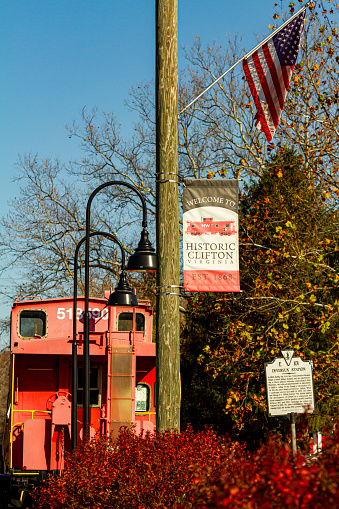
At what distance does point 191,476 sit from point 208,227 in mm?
2527

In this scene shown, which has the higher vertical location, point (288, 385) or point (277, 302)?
point (277, 302)

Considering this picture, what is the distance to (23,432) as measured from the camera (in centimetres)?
1599

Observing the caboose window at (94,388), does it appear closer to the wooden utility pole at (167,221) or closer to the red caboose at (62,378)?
the red caboose at (62,378)

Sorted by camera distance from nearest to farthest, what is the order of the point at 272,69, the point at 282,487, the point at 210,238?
the point at 282,487
the point at 210,238
the point at 272,69

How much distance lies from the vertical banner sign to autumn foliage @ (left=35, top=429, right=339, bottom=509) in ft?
5.35

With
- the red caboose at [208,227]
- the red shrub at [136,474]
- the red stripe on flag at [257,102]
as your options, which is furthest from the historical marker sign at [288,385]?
the red stripe on flag at [257,102]

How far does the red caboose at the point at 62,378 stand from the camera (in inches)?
627

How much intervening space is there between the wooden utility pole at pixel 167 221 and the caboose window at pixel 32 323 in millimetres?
10786

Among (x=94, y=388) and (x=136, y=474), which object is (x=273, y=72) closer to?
(x=136, y=474)

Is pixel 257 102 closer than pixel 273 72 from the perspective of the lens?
No

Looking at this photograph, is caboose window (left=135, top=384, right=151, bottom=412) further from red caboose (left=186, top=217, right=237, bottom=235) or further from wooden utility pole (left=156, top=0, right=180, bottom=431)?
red caboose (left=186, top=217, right=237, bottom=235)

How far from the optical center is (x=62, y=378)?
17406mm

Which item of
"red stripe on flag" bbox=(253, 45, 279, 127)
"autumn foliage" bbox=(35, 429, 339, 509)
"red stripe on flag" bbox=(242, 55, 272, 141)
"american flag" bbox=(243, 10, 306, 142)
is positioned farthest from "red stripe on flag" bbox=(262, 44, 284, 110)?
"autumn foliage" bbox=(35, 429, 339, 509)

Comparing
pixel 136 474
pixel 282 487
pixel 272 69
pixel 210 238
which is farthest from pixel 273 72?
pixel 282 487
